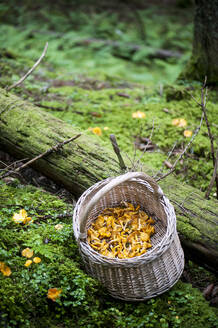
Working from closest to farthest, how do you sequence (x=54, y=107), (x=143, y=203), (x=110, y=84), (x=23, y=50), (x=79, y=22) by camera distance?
(x=143, y=203), (x=54, y=107), (x=110, y=84), (x=23, y=50), (x=79, y=22)

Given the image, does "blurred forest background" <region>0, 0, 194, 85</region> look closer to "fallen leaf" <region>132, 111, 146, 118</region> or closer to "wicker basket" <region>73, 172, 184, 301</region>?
"fallen leaf" <region>132, 111, 146, 118</region>

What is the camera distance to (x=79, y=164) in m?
3.40

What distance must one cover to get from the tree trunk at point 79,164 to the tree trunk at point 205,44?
9.30ft

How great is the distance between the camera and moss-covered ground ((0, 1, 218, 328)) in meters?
2.41

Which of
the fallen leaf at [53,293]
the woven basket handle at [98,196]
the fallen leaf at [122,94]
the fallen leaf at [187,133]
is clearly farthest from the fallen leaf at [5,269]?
the fallen leaf at [122,94]

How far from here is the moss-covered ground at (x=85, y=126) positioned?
2412 mm

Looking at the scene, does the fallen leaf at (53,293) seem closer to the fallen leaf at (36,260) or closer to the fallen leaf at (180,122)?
the fallen leaf at (36,260)

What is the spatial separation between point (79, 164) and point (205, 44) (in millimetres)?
3445

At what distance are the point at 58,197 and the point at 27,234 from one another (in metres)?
0.76

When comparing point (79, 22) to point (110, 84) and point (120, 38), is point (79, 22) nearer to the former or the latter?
point (120, 38)

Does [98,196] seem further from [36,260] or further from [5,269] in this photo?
[5,269]

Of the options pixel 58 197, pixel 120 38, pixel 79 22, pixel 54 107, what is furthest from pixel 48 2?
pixel 58 197

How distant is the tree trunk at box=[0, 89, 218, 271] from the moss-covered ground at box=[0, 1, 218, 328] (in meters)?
0.33

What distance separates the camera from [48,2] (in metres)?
11.6
